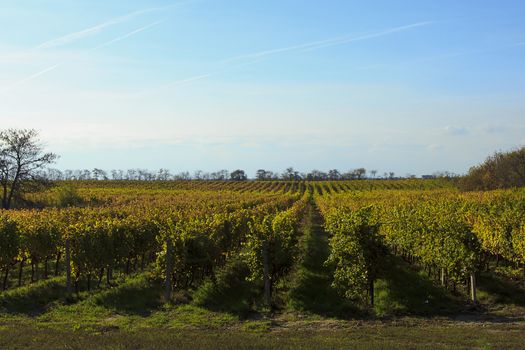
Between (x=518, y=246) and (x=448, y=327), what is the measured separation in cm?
553

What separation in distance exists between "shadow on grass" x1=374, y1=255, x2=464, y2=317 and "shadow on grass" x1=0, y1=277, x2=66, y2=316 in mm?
10500

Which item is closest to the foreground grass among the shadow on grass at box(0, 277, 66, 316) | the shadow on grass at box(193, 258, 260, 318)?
the shadow on grass at box(193, 258, 260, 318)

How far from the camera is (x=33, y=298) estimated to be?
52.0 ft

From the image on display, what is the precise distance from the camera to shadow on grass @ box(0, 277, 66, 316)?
14.8 m

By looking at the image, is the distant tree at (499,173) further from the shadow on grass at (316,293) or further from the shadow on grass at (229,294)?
the shadow on grass at (229,294)

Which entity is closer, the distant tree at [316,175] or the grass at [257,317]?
the grass at [257,317]

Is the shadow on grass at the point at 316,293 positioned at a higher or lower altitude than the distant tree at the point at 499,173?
lower

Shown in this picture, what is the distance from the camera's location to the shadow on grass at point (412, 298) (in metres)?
14.3

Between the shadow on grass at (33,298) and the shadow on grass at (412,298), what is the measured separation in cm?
1050

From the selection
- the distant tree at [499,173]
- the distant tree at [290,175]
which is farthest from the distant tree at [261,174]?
the distant tree at [499,173]

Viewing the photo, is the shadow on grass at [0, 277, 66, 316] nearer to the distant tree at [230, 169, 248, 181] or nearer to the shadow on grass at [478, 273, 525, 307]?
the shadow on grass at [478, 273, 525, 307]

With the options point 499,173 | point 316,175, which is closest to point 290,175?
point 316,175

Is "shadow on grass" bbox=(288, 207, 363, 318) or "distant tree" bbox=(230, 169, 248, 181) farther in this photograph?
"distant tree" bbox=(230, 169, 248, 181)

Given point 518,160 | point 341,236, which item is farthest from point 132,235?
point 518,160
